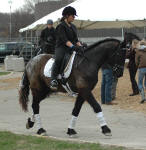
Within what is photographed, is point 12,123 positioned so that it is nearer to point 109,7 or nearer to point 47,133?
point 47,133

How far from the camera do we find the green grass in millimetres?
7930

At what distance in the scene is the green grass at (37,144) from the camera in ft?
26.0

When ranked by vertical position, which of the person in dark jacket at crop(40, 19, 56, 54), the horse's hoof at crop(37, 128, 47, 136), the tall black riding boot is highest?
the person in dark jacket at crop(40, 19, 56, 54)

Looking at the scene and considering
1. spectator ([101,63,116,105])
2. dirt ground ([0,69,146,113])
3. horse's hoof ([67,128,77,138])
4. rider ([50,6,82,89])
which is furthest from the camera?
spectator ([101,63,116,105])

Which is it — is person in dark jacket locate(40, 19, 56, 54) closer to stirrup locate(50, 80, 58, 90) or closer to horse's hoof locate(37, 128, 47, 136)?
stirrup locate(50, 80, 58, 90)

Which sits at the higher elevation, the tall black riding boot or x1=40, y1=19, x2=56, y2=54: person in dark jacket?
x1=40, y1=19, x2=56, y2=54: person in dark jacket

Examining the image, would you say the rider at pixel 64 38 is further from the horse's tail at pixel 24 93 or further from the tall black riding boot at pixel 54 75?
the horse's tail at pixel 24 93

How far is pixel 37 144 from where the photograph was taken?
8.34 meters

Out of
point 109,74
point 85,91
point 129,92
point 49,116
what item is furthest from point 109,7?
point 85,91

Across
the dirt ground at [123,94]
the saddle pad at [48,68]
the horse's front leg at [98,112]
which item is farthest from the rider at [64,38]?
the dirt ground at [123,94]

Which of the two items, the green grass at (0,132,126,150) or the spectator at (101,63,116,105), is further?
the spectator at (101,63,116,105)

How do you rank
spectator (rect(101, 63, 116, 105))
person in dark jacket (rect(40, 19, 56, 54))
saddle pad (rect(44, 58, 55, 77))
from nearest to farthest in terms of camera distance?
saddle pad (rect(44, 58, 55, 77)) → spectator (rect(101, 63, 116, 105)) → person in dark jacket (rect(40, 19, 56, 54))

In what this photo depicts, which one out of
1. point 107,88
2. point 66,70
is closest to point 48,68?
point 66,70

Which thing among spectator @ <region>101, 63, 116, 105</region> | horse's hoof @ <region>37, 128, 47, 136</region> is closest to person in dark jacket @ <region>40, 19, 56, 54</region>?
spectator @ <region>101, 63, 116, 105</region>
